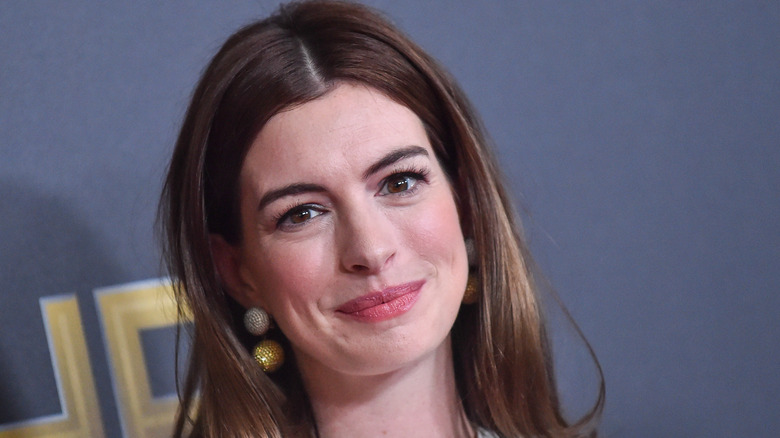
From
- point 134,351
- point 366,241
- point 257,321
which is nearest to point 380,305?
point 366,241

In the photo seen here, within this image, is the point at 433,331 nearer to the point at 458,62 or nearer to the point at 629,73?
the point at 458,62

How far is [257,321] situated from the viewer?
1.24 m

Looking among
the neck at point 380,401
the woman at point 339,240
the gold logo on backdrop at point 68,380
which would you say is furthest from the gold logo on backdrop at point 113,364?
the neck at point 380,401

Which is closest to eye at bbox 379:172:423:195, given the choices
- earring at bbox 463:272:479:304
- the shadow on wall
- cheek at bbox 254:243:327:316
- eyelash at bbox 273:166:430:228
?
eyelash at bbox 273:166:430:228

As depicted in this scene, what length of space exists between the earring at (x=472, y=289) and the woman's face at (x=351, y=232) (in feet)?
0.49

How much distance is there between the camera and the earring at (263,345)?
4.08ft

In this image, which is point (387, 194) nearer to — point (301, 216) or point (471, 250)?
point (301, 216)

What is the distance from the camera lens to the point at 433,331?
1169 mm

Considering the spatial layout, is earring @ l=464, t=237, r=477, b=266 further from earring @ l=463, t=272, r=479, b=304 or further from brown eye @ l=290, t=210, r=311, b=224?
brown eye @ l=290, t=210, r=311, b=224

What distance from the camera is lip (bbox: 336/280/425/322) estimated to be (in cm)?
113

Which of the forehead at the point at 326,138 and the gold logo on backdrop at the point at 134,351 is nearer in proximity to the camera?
the forehead at the point at 326,138

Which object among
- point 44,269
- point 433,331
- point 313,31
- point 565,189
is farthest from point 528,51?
point 44,269

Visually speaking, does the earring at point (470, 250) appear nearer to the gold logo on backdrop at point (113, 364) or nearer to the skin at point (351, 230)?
the skin at point (351, 230)

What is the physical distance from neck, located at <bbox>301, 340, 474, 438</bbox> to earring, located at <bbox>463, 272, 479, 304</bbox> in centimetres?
11
